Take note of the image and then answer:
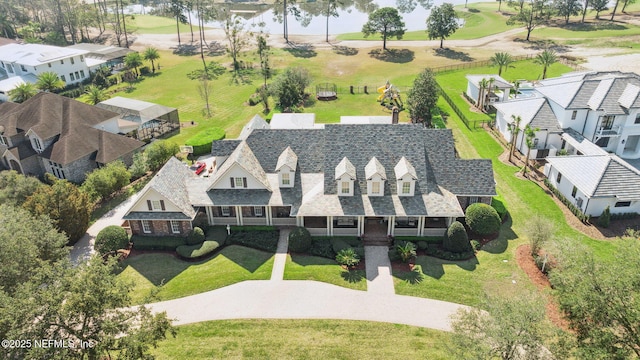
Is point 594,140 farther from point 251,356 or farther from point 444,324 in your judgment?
point 251,356

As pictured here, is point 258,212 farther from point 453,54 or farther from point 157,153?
point 453,54

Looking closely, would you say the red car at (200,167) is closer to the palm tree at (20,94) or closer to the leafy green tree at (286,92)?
the leafy green tree at (286,92)

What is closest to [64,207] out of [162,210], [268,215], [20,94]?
[162,210]

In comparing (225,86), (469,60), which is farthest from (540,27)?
(225,86)

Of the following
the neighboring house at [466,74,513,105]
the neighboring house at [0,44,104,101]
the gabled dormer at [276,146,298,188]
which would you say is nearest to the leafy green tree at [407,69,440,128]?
the neighboring house at [466,74,513,105]

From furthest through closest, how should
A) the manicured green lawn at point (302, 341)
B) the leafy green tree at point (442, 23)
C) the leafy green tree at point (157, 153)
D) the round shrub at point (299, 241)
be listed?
the leafy green tree at point (442, 23), the leafy green tree at point (157, 153), the round shrub at point (299, 241), the manicured green lawn at point (302, 341)

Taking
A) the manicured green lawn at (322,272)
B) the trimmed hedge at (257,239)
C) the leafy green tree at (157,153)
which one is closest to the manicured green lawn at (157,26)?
the leafy green tree at (157,153)
